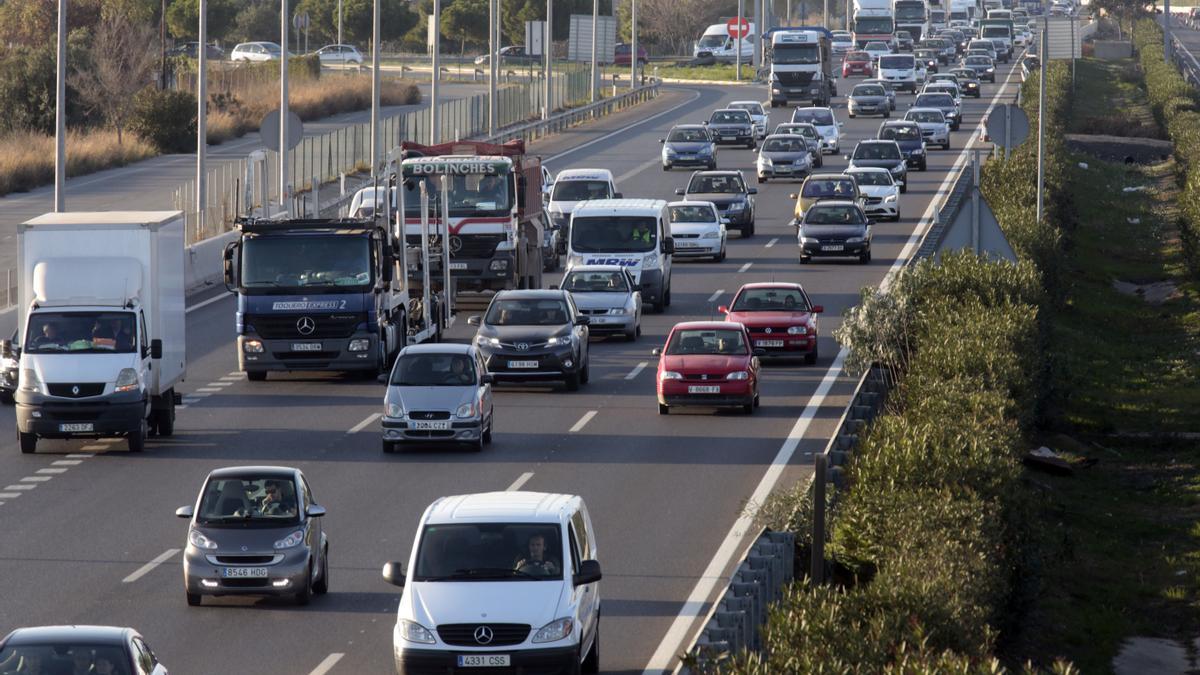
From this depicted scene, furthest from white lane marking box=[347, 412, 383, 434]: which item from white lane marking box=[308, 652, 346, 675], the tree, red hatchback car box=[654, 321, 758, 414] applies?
the tree

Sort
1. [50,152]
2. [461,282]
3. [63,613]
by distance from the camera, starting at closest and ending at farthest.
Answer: [63,613] < [461,282] < [50,152]

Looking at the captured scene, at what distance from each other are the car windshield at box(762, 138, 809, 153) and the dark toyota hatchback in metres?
54.9

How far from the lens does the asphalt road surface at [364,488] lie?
699 inches

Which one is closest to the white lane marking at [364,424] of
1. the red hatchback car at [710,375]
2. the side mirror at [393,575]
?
the red hatchback car at [710,375]

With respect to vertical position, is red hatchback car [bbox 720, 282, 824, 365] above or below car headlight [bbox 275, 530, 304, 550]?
above

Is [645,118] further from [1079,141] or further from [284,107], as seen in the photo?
[284,107]

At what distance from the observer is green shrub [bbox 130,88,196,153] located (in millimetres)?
81938

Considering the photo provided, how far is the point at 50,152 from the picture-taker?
72.3m

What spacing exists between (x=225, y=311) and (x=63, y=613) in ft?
79.3

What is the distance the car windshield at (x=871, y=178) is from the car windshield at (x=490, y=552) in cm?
4180

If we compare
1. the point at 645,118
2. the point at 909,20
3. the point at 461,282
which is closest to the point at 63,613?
the point at 461,282

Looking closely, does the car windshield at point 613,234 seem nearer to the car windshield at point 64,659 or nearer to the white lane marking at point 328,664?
the white lane marking at point 328,664

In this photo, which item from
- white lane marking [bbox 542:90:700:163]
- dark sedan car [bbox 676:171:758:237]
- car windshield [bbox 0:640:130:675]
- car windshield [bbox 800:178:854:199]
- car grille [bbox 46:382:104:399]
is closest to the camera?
car windshield [bbox 0:640:130:675]

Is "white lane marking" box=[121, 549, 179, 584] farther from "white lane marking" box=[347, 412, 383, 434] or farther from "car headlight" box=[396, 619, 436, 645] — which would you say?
"white lane marking" box=[347, 412, 383, 434]
